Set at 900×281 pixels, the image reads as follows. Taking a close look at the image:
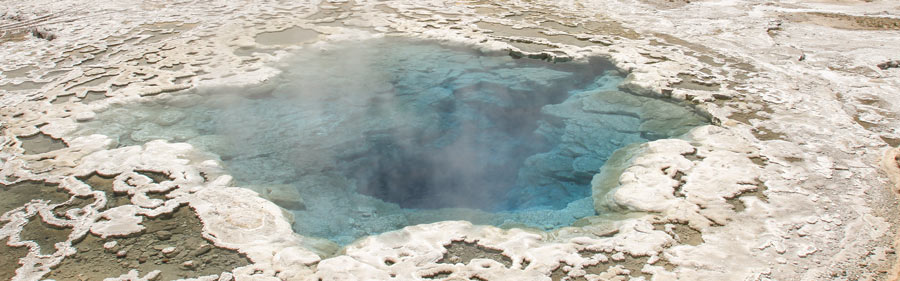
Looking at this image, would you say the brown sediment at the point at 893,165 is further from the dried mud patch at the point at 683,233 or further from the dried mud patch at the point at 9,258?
the dried mud patch at the point at 9,258

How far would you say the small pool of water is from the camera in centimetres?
388

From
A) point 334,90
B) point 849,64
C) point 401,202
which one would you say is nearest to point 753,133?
point 849,64

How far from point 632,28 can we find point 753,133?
9.42 feet

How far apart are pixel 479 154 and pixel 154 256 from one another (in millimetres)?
2837

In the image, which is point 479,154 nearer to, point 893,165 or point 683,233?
point 683,233

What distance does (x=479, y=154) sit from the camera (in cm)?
488

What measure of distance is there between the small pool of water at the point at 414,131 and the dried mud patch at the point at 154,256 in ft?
2.00

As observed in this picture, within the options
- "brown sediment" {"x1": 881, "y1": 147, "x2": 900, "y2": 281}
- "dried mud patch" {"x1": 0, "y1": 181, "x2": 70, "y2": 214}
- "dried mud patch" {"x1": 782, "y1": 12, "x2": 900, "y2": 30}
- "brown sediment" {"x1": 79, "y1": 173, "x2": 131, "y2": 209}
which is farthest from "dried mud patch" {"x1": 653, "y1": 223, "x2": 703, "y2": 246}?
"dried mud patch" {"x1": 782, "y1": 12, "x2": 900, "y2": 30}

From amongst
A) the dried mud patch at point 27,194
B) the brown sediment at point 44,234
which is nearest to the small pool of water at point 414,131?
the dried mud patch at point 27,194

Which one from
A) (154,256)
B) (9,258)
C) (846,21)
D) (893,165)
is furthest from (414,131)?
(846,21)

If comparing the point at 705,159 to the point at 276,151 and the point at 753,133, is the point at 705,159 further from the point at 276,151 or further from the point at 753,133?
the point at 276,151

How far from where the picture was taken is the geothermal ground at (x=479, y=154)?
8.46 ft

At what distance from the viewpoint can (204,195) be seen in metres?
3.13

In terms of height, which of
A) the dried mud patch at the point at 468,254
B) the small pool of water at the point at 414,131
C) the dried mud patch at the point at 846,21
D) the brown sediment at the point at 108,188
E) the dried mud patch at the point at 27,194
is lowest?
the small pool of water at the point at 414,131
